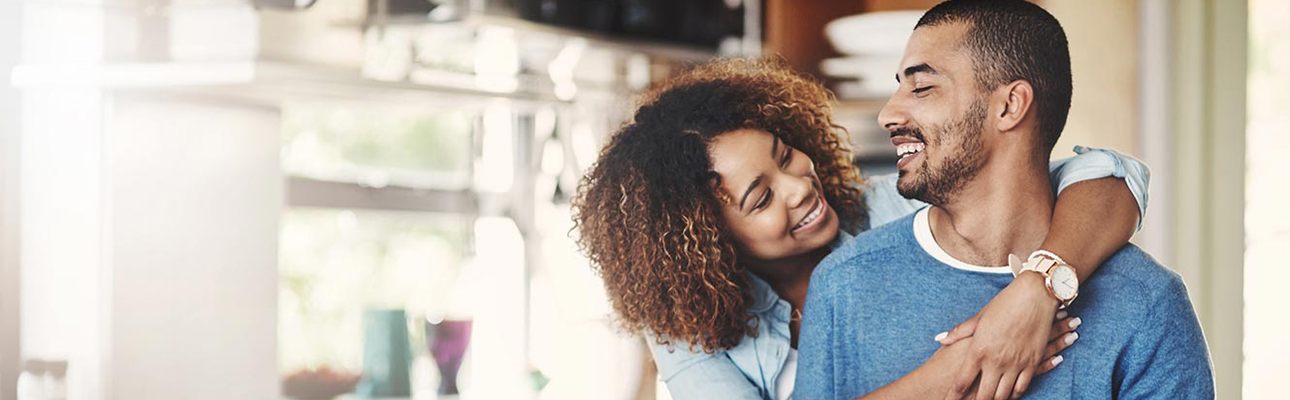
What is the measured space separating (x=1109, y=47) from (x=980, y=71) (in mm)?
384

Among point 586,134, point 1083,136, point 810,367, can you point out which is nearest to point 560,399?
point 586,134

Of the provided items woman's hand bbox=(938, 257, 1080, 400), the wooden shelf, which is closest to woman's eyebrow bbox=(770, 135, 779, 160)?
woman's hand bbox=(938, 257, 1080, 400)

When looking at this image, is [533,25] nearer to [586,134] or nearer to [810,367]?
[586,134]

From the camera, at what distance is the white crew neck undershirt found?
3.23 feet

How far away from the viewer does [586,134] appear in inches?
66.4

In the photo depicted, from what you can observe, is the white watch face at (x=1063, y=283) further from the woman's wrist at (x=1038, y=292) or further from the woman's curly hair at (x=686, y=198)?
the woman's curly hair at (x=686, y=198)

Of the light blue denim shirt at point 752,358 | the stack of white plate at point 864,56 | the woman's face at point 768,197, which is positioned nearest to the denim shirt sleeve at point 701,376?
the light blue denim shirt at point 752,358

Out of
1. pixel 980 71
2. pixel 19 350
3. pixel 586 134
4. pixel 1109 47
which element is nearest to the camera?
pixel 980 71

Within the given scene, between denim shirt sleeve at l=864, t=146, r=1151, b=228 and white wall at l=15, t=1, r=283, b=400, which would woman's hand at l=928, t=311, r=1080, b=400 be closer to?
denim shirt sleeve at l=864, t=146, r=1151, b=228

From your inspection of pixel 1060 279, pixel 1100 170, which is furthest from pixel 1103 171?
pixel 1060 279

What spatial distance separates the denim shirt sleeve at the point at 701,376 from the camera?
109 cm

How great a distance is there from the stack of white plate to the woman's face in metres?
0.63

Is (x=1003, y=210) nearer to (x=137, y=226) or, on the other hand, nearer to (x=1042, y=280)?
(x=1042, y=280)

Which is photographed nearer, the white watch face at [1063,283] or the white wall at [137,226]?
the white watch face at [1063,283]
